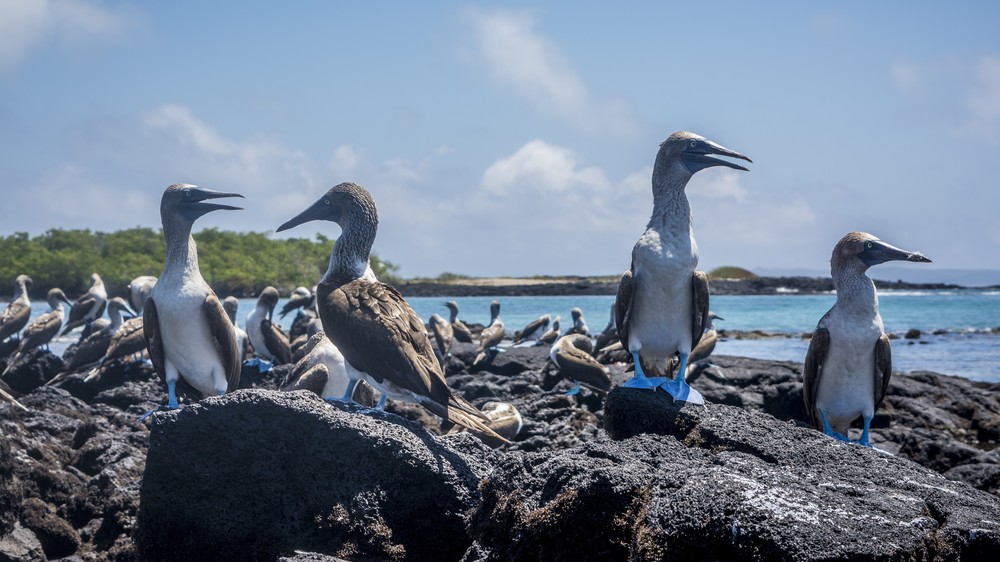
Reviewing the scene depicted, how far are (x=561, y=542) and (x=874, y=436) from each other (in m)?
8.74

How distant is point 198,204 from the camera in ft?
25.4

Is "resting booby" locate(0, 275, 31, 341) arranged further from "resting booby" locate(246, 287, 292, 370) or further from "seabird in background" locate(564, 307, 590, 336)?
"seabird in background" locate(564, 307, 590, 336)

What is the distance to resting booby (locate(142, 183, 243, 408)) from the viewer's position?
7391 mm

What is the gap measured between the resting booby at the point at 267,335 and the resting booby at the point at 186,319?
674 centimetres

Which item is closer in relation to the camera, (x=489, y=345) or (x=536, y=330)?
(x=489, y=345)

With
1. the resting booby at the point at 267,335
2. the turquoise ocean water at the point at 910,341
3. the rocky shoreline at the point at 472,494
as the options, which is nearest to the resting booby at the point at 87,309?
the turquoise ocean water at the point at 910,341

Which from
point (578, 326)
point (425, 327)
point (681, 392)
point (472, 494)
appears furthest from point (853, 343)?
point (578, 326)

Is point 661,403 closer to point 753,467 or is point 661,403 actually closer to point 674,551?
point 753,467

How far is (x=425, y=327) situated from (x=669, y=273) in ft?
6.35

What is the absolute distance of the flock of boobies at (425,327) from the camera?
5.42m

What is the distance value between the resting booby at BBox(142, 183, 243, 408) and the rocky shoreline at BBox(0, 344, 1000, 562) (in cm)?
86

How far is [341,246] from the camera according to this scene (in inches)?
237

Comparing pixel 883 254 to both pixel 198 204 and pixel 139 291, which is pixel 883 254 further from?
pixel 139 291

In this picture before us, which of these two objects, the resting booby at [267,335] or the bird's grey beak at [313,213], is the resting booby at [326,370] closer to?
the bird's grey beak at [313,213]
